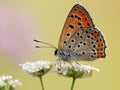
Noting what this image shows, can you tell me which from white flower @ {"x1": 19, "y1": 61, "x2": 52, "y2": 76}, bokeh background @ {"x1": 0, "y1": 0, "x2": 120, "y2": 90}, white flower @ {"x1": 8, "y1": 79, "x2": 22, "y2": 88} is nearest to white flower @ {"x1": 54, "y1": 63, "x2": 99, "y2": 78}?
white flower @ {"x1": 19, "y1": 61, "x2": 52, "y2": 76}

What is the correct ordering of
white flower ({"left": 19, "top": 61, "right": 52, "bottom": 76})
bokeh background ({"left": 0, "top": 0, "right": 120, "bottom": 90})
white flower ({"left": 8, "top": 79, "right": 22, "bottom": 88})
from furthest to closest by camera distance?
bokeh background ({"left": 0, "top": 0, "right": 120, "bottom": 90}) → white flower ({"left": 19, "top": 61, "right": 52, "bottom": 76}) → white flower ({"left": 8, "top": 79, "right": 22, "bottom": 88})

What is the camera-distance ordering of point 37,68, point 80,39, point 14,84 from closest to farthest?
1. point 14,84
2. point 37,68
3. point 80,39

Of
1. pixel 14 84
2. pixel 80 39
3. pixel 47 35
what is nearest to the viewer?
pixel 14 84

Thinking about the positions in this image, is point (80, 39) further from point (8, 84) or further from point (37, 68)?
point (8, 84)

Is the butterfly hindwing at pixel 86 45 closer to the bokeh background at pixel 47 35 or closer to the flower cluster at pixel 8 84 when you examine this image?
the flower cluster at pixel 8 84

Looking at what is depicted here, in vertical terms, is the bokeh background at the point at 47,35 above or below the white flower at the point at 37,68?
above

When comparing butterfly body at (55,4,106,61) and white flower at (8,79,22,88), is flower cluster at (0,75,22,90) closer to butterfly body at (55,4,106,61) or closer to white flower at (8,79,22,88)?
white flower at (8,79,22,88)

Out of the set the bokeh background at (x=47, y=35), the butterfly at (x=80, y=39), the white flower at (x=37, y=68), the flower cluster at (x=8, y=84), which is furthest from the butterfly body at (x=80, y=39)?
the bokeh background at (x=47, y=35)

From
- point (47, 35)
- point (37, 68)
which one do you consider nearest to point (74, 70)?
point (37, 68)

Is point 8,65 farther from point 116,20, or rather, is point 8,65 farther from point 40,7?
→ point 116,20
